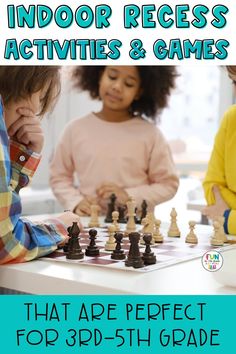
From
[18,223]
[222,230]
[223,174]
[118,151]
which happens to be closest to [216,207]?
[223,174]

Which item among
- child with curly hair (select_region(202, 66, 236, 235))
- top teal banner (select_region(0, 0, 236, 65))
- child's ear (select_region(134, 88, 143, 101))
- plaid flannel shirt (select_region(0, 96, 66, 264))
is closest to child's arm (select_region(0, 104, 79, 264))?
plaid flannel shirt (select_region(0, 96, 66, 264))

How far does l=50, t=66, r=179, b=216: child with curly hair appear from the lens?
2.17 m

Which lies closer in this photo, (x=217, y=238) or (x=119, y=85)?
(x=217, y=238)

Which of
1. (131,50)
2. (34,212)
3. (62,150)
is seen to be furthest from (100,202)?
(34,212)

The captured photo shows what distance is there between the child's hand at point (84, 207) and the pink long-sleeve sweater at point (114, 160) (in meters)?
0.05

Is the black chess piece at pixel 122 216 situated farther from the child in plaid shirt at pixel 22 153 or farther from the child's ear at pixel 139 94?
the child's ear at pixel 139 94

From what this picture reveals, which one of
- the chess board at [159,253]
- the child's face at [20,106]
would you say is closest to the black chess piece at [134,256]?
the chess board at [159,253]

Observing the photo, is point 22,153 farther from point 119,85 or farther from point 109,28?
point 119,85

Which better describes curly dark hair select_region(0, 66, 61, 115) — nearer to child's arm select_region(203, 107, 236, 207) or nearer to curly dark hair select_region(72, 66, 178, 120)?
child's arm select_region(203, 107, 236, 207)

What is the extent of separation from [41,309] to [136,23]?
97cm

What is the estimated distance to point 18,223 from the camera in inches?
47.5

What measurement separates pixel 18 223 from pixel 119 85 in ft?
3.62

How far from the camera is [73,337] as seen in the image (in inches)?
38.7

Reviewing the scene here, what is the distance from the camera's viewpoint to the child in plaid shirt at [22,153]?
1.16 meters
